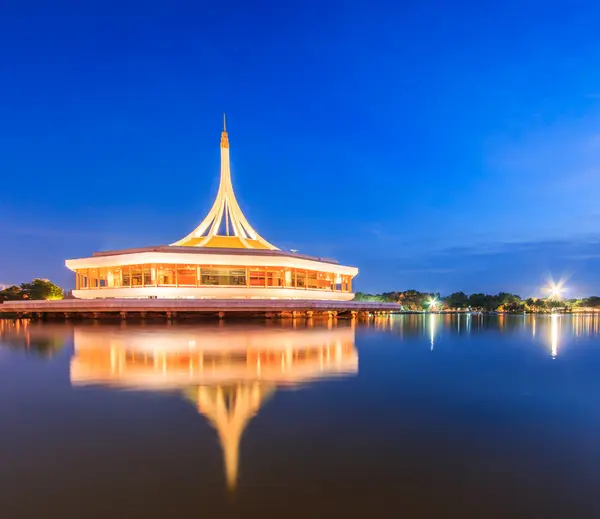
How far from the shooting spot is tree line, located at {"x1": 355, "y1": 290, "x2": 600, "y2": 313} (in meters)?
97.2

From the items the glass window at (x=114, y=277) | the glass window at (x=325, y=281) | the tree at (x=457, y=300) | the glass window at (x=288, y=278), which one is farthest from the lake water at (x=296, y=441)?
the tree at (x=457, y=300)

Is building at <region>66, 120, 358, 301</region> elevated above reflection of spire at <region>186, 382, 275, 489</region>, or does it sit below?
above

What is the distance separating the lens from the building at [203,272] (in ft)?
108

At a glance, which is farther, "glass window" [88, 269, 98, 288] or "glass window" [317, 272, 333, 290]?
"glass window" [317, 272, 333, 290]

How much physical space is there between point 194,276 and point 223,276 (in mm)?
2468

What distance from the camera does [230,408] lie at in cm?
619

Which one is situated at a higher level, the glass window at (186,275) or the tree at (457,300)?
the glass window at (186,275)

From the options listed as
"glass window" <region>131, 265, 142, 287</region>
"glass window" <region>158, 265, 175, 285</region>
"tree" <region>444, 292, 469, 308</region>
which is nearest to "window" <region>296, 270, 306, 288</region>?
"glass window" <region>158, 265, 175, 285</region>

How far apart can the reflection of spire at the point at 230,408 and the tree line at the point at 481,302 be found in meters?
90.8

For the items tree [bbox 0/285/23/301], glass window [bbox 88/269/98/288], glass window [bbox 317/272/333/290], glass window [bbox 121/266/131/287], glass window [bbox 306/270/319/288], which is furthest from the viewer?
tree [bbox 0/285/23/301]

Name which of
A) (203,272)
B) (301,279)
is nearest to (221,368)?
(203,272)

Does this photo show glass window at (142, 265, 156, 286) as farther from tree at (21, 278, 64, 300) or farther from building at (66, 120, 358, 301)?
tree at (21, 278, 64, 300)

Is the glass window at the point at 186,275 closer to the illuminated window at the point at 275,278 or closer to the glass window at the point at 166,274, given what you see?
the glass window at the point at 166,274

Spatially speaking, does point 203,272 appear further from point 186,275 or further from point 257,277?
point 257,277
